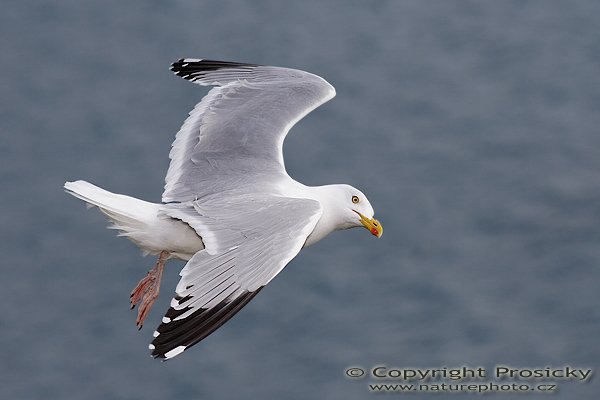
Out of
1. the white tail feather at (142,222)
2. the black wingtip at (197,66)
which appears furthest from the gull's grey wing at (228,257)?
the black wingtip at (197,66)

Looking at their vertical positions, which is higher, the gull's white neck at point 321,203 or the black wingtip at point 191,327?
the gull's white neck at point 321,203

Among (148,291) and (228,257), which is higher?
(148,291)

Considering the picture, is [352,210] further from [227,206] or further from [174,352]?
[174,352]

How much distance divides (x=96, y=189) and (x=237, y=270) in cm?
201

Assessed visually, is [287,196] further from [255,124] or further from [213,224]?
[255,124]

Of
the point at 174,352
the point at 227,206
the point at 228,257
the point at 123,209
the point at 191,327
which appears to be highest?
the point at 123,209

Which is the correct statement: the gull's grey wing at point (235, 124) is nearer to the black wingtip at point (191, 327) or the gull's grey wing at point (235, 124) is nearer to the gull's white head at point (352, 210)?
the gull's white head at point (352, 210)

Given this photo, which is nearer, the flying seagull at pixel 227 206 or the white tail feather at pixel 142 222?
the flying seagull at pixel 227 206

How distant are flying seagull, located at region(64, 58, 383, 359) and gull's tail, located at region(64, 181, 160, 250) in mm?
11

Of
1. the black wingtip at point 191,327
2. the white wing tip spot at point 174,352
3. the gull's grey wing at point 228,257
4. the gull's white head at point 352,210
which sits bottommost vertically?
the white wing tip spot at point 174,352

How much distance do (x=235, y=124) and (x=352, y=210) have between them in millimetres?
1667

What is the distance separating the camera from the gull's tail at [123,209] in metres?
12.8

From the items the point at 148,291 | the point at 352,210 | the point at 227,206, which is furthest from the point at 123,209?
the point at 352,210

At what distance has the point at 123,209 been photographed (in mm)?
12852
